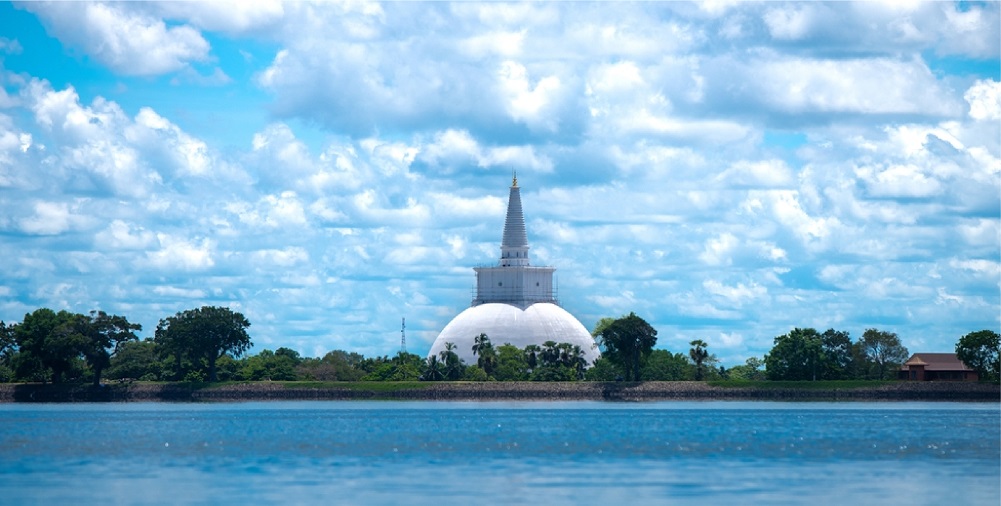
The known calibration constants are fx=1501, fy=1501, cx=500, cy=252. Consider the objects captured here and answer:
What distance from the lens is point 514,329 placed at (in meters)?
171

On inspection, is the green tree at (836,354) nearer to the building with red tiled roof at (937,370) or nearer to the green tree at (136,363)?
the building with red tiled roof at (937,370)

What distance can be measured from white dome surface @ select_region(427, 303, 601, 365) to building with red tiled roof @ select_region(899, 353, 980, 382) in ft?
137

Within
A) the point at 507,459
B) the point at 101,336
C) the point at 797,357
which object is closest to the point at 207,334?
the point at 101,336

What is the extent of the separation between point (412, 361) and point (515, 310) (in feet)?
84.3

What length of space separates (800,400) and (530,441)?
66.8 meters

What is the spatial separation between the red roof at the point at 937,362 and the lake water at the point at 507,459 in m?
43.8

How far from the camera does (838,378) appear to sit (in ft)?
420

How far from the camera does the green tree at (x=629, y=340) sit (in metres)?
Answer: 129

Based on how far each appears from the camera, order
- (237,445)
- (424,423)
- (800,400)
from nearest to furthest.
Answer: (237,445) → (424,423) → (800,400)

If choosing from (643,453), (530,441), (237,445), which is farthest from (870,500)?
(237,445)

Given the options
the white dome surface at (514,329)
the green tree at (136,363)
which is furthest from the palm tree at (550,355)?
the green tree at (136,363)

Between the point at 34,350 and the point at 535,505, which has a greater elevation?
the point at 34,350

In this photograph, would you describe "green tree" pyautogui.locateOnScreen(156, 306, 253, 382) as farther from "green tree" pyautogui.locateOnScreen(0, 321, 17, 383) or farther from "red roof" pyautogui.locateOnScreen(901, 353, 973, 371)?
"red roof" pyautogui.locateOnScreen(901, 353, 973, 371)

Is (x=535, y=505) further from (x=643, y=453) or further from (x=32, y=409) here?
(x=32, y=409)
